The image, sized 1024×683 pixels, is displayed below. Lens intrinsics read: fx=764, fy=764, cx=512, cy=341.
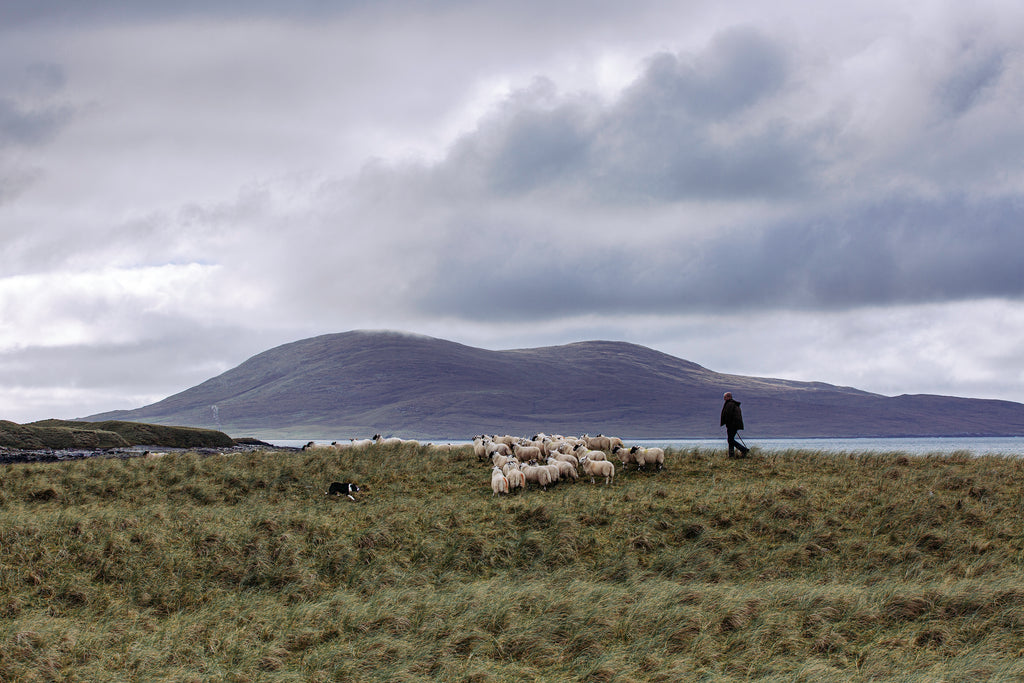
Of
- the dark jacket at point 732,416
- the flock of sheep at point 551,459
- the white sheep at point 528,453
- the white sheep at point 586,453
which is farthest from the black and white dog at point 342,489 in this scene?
the dark jacket at point 732,416

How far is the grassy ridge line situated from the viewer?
41.9 metres

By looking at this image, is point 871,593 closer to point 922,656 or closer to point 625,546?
point 922,656

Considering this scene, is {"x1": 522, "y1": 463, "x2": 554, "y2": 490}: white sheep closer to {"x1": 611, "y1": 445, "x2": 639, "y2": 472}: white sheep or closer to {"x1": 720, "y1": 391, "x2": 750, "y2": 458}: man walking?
{"x1": 611, "y1": 445, "x2": 639, "y2": 472}: white sheep

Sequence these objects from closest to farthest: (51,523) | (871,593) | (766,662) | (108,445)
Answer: (766,662)
(871,593)
(51,523)
(108,445)

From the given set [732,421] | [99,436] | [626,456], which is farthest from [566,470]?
[99,436]

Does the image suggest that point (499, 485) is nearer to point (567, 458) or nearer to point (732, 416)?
point (567, 458)

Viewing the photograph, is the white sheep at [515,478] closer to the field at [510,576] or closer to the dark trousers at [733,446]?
the field at [510,576]

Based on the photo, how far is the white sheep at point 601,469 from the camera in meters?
27.1

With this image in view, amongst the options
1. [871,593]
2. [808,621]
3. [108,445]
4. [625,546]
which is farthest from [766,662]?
[108,445]

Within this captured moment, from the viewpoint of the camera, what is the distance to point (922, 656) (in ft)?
50.2

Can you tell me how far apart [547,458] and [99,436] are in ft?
98.1

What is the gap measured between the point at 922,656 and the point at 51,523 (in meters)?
21.7

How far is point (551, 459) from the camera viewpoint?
96.0 ft

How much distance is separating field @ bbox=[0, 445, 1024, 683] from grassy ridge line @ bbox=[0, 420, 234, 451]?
16.2 m
